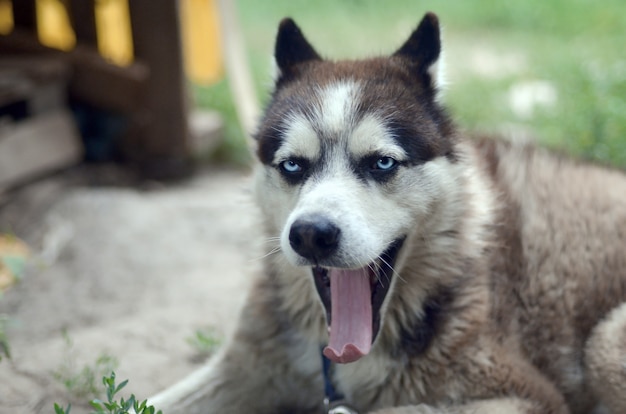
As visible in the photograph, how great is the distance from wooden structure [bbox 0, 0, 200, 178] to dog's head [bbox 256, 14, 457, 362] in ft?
10.0

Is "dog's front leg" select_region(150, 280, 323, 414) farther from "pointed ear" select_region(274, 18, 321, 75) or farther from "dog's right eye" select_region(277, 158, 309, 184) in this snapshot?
"pointed ear" select_region(274, 18, 321, 75)

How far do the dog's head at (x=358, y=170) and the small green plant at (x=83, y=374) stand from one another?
1.02m

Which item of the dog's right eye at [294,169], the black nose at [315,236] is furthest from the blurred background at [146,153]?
the black nose at [315,236]

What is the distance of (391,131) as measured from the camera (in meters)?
2.87

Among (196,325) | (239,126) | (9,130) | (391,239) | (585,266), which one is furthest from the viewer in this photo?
(239,126)

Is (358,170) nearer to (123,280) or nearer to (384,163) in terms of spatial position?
(384,163)

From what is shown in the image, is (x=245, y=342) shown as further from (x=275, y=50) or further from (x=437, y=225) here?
(x=275, y=50)

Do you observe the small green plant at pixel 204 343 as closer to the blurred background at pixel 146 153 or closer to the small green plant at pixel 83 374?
the blurred background at pixel 146 153

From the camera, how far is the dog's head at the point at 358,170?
268 centimetres

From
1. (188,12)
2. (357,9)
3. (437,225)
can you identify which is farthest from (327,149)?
(357,9)

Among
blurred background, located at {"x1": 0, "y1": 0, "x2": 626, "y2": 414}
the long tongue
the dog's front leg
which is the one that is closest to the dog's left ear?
blurred background, located at {"x1": 0, "y1": 0, "x2": 626, "y2": 414}

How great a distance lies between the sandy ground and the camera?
140 inches

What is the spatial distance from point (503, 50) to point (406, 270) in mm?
6005

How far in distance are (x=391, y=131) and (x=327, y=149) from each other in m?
0.24
